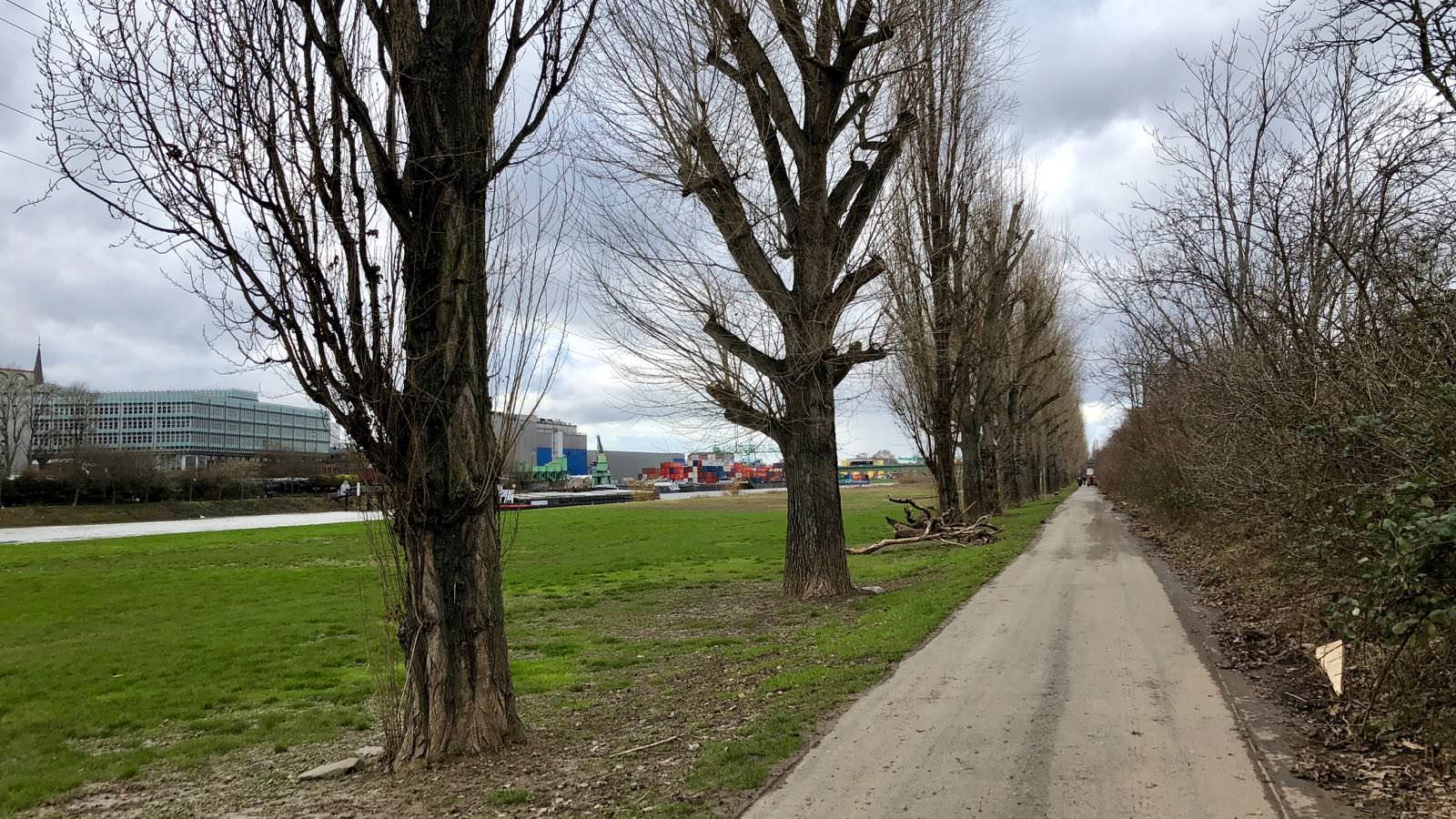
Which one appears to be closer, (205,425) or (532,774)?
(532,774)

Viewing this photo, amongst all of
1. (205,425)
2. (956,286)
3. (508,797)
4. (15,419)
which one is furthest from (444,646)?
(205,425)

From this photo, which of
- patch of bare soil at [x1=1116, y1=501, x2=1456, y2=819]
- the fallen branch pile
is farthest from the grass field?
patch of bare soil at [x1=1116, y1=501, x2=1456, y2=819]

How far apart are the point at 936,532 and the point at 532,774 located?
1960cm

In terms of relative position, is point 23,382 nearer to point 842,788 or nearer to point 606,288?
point 606,288

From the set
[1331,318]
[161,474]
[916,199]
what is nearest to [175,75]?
[1331,318]

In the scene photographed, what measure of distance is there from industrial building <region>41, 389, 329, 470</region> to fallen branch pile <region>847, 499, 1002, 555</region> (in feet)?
267

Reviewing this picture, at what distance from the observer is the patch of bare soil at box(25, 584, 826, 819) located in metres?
4.87

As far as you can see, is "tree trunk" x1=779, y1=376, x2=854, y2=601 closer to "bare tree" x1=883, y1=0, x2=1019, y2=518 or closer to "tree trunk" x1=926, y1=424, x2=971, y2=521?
"bare tree" x1=883, y1=0, x2=1019, y2=518

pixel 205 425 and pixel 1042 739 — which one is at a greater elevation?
pixel 205 425

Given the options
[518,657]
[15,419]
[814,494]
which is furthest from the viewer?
[15,419]

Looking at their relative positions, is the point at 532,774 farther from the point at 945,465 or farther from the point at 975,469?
the point at 975,469

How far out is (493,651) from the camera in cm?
591

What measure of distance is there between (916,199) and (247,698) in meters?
16.6

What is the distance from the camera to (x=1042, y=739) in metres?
5.52
